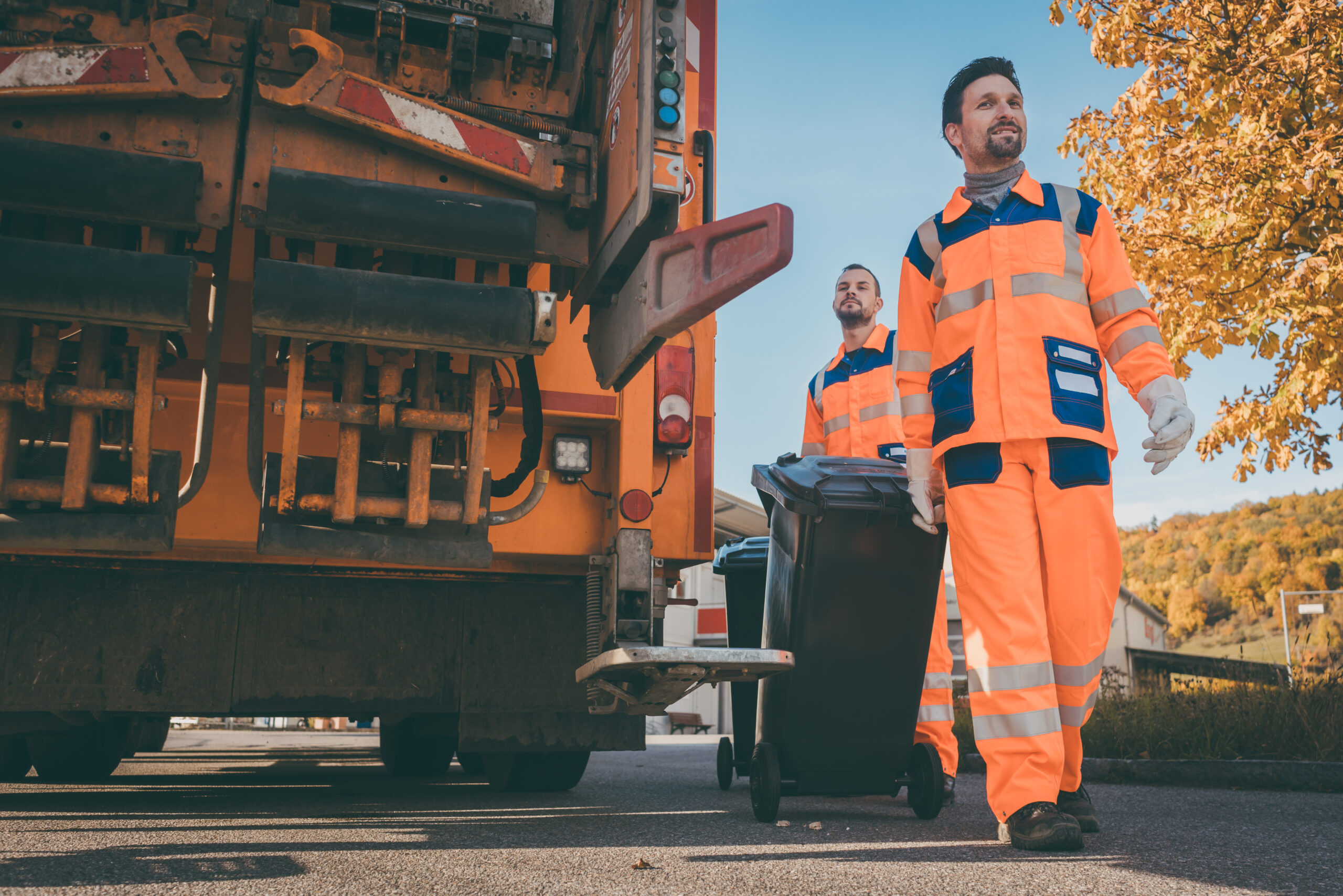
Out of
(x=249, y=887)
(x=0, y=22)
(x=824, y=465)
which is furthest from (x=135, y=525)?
(x=824, y=465)

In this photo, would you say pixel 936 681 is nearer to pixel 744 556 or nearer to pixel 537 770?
pixel 744 556

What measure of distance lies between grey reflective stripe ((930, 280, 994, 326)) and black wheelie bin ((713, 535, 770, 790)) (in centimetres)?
151

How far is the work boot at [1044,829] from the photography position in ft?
8.12

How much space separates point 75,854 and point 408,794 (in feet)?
6.85

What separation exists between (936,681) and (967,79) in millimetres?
1978

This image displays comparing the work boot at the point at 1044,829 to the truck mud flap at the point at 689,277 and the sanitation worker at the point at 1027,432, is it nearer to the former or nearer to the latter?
the sanitation worker at the point at 1027,432

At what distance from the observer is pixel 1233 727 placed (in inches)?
194

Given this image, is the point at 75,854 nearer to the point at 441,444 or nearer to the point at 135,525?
the point at 135,525

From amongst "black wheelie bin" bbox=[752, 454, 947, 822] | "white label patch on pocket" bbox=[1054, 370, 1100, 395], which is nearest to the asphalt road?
"black wheelie bin" bbox=[752, 454, 947, 822]

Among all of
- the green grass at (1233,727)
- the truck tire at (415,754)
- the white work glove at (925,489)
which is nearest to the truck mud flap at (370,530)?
the white work glove at (925,489)

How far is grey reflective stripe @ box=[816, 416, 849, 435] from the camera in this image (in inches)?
176

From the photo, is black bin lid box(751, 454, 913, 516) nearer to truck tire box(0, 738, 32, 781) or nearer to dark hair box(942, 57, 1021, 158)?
dark hair box(942, 57, 1021, 158)

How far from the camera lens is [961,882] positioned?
6.78ft

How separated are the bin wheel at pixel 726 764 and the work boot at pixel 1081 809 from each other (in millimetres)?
1791
